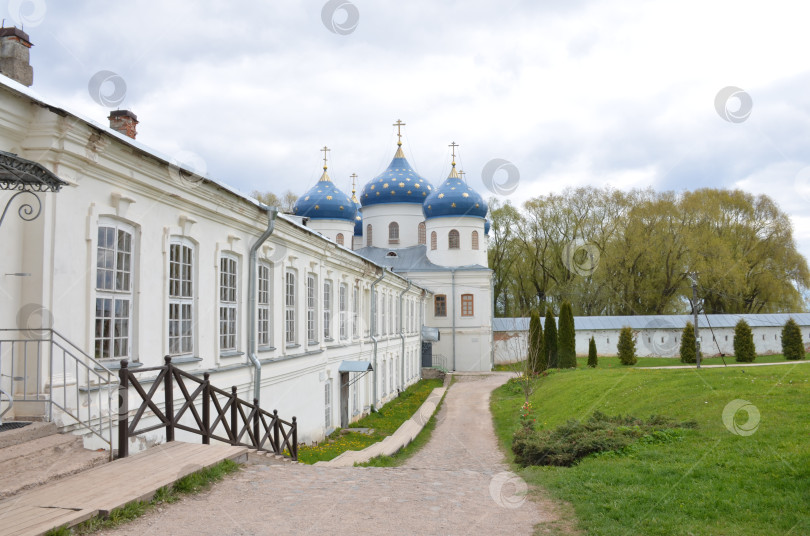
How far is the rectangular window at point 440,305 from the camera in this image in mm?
40031

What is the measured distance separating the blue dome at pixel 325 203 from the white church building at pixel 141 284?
1984cm

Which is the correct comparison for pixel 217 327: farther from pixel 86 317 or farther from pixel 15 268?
pixel 15 268

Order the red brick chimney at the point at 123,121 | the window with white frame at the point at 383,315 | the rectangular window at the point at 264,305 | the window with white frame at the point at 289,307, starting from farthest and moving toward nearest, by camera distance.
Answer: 1. the window with white frame at the point at 383,315
2. the window with white frame at the point at 289,307
3. the rectangular window at the point at 264,305
4. the red brick chimney at the point at 123,121

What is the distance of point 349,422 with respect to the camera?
19.7 meters


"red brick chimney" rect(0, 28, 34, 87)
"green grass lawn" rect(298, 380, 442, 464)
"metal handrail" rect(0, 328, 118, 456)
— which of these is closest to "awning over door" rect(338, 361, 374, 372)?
"green grass lawn" rect(298, 380, 442, 464)

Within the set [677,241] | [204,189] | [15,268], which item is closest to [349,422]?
[204,189]

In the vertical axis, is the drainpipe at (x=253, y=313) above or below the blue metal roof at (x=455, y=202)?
below

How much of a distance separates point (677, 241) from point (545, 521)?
41.3 m

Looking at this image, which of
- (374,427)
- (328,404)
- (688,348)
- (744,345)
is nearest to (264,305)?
(328,404)

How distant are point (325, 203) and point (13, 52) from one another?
32.5m

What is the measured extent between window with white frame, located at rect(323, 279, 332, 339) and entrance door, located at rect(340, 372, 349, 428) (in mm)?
1756

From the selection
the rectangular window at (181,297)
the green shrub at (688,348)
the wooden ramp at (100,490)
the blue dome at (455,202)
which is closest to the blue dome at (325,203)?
the blue dome at (455,202)

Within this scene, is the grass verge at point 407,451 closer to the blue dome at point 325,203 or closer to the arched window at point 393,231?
the blue dome at point 325,203

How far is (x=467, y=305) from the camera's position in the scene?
39938 millimetres
